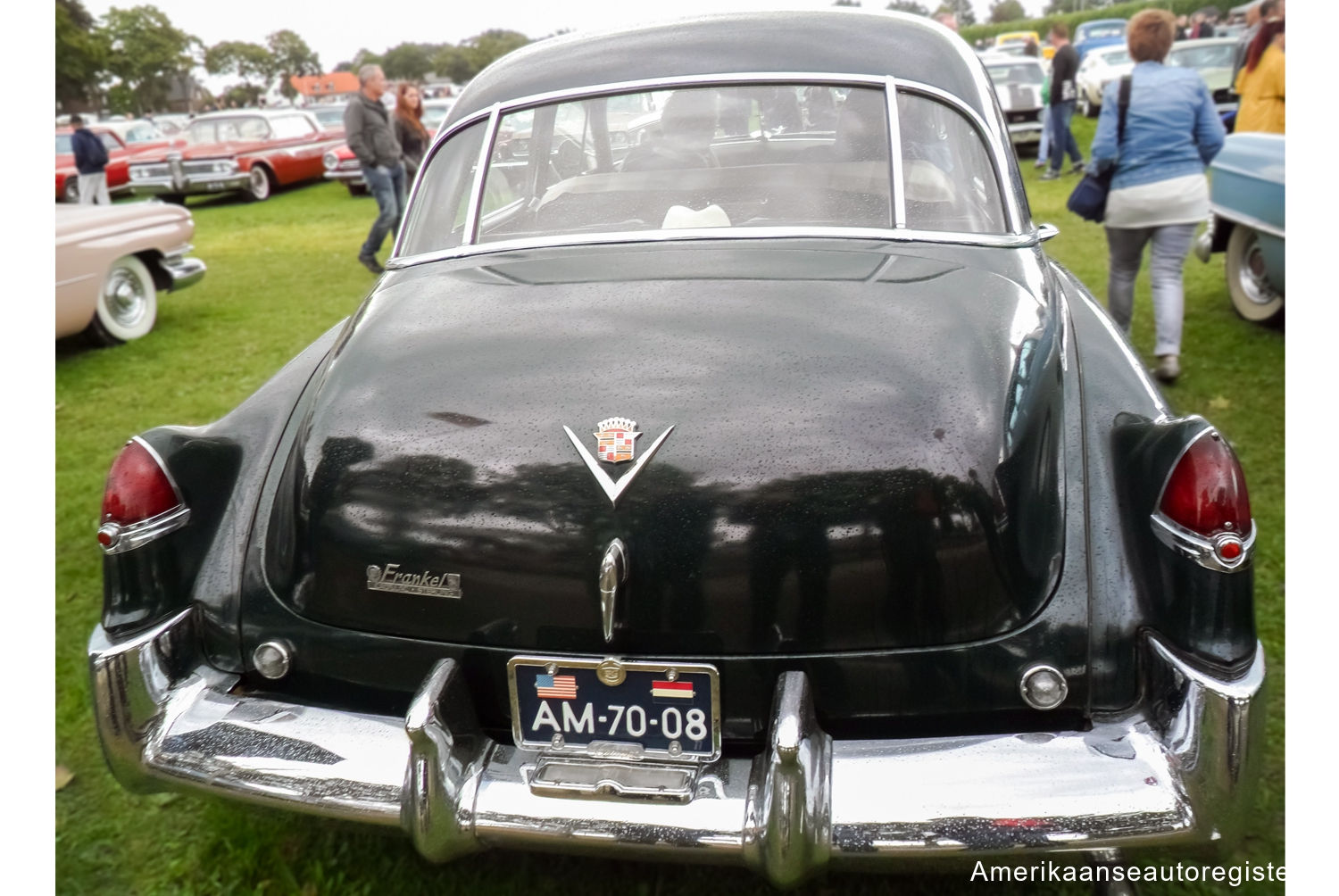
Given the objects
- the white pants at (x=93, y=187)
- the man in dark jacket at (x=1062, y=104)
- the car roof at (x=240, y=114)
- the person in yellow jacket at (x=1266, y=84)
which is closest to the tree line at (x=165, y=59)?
the car roof at (x=240, y=114)

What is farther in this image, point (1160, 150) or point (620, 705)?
point (1160, 150)

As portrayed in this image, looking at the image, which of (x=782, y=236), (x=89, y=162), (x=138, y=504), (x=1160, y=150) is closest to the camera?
(x=138, y=504)

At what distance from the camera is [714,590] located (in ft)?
6.56

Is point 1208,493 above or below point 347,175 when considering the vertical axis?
below

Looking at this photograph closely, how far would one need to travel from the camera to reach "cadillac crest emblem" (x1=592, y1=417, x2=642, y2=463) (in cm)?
203

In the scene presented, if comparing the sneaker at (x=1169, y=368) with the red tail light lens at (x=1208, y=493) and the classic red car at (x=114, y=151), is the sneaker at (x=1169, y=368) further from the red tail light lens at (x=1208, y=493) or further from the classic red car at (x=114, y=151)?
the classic red car at (x=114, y=151)

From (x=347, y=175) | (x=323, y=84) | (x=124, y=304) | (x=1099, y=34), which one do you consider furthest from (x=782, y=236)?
(x=323, y=84)

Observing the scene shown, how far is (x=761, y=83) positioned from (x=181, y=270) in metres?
6.79

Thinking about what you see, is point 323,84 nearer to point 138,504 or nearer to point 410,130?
point 410,130

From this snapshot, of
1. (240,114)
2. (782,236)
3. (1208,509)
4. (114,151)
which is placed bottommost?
(1208,509)

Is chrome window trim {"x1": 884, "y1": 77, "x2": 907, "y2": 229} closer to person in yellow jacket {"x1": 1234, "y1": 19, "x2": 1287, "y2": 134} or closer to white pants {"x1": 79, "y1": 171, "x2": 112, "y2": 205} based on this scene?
person in yellow jacket {"x1": 1234, "y1": 19, "x2": 1287, "y2": 134}

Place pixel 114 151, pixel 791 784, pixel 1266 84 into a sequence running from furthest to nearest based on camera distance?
pixel 114 151, pixel 1266 84, pixel 791 784

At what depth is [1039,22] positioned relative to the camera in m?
54.2

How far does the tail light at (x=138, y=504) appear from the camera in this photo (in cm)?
237
